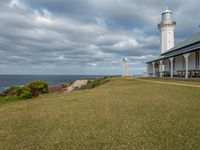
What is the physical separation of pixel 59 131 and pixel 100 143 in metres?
Result: 1.62

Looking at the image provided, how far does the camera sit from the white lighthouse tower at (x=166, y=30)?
52.0 metres

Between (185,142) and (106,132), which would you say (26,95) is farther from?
(185,142)

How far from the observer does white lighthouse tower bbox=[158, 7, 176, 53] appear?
2046 inches

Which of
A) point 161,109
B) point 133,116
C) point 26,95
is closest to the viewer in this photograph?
point 133,116

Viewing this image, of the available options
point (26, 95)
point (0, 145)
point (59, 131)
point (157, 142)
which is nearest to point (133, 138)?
point (157, 142)

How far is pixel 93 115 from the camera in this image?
8859mm

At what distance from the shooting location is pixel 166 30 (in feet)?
172

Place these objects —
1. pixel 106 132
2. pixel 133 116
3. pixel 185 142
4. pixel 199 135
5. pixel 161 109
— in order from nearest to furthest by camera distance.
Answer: pixel 185 142
pixel 199 135
pixel 106 132
pixel 133 116
pixel 161 109

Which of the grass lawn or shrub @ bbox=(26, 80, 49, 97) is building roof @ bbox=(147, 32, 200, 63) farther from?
the grass lawn

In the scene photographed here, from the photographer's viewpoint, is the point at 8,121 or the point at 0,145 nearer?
the point at 0,145

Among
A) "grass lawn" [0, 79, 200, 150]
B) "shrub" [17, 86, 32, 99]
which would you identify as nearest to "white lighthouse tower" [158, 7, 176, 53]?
"shrub" [17, 86, 32, 99]

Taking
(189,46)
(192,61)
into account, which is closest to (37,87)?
(192,61)

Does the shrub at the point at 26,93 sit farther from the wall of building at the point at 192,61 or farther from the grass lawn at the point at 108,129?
the wall of building at the point at 192,61

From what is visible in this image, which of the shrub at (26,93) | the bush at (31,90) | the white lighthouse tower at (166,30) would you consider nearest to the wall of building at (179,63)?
the white lighthouse tower at (166,30)
